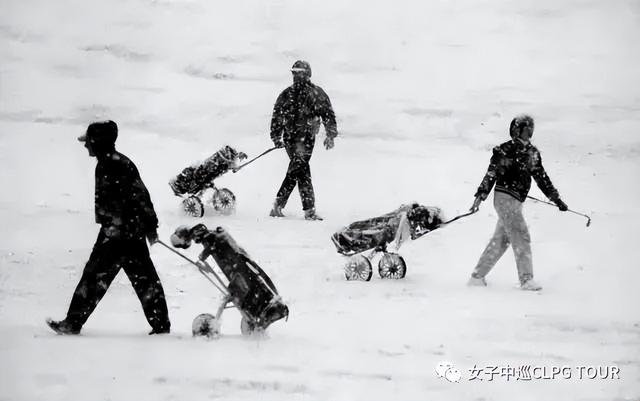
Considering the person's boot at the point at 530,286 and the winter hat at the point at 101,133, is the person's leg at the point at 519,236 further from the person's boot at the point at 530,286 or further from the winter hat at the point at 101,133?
the winter hat at the point at 101,133

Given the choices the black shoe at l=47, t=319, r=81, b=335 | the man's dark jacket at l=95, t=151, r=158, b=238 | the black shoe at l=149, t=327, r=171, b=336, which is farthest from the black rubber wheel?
the black shoe at l=47, t=319, r=81, b=335

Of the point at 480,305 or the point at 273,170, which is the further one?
the point at 273,170

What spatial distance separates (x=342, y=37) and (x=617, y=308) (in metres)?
18.1

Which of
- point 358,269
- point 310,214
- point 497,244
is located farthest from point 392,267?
point 310,214

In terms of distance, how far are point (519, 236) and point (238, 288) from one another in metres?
3.56

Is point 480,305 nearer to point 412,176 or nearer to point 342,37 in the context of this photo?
point 412,176

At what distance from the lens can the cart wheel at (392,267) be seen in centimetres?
1152

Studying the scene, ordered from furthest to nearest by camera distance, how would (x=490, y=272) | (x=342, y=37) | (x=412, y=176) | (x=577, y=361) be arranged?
(x=342, y=37)
(x=412, y=176)
(x=490, y=272)
(x=577, y=361)

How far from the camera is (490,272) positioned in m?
12.3

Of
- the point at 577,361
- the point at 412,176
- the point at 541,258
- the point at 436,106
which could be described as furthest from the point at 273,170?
the point at 577,361

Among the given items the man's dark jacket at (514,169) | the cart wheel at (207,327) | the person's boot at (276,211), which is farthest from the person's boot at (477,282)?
the person's boot at (276,211)

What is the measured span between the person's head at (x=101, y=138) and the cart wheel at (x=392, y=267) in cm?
391

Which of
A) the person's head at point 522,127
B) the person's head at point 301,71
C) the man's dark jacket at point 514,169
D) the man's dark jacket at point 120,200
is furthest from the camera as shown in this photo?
the person's head at point 301,71

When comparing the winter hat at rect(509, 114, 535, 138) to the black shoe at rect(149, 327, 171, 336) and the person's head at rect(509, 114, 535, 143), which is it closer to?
the person's head at rect(509, 114, 535, 143)
